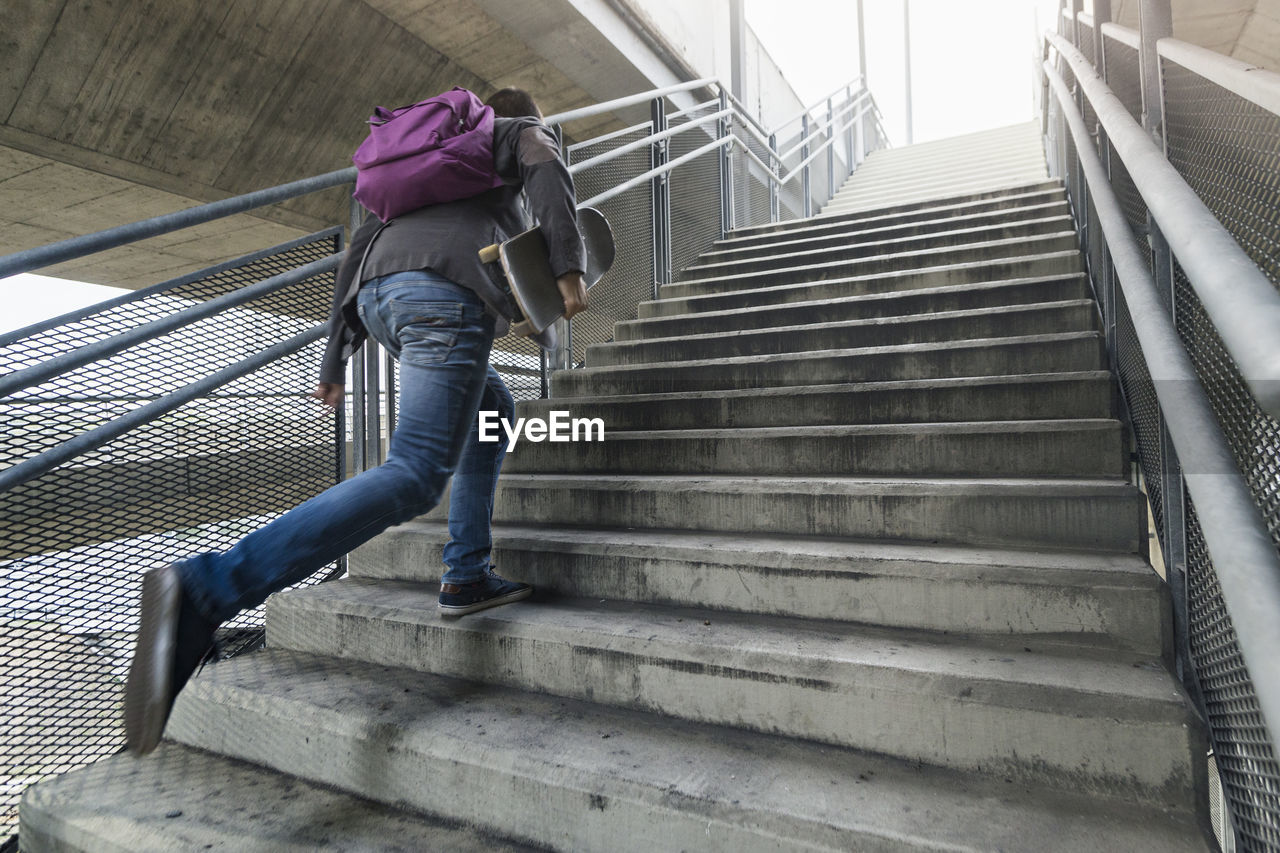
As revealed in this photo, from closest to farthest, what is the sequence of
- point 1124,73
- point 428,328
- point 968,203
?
1. point 428,328
2. point 1124,73
3. point 968,203

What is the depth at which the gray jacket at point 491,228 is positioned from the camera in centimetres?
150

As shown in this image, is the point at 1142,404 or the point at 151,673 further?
the point at 1142,404

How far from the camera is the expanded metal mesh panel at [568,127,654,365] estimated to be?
3.72 meters

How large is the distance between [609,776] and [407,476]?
0.66m

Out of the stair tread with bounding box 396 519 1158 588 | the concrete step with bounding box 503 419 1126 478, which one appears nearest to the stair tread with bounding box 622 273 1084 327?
the concrete step with bounding box 503 419 1126 478

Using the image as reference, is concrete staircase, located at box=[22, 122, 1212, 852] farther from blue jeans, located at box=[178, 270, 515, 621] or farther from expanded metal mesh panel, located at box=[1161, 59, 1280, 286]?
expanded metal mesh panel, located at box=[1161, 59, 1280, 286]

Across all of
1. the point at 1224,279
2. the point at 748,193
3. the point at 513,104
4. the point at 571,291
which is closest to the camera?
the point at 1224,279

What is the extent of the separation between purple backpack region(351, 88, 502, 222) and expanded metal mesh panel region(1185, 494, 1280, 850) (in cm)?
142

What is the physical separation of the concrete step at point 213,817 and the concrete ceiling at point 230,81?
467 cm

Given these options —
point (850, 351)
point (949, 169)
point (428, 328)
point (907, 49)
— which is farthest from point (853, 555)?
point (907, 49)

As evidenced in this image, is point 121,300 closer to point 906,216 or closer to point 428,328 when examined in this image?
point 428,328

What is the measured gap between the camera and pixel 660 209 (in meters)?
4.31

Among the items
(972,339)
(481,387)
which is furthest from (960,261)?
(481,387)

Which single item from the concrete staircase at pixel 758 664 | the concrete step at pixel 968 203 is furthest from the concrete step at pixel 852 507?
the concrete step at pixel 968 203
